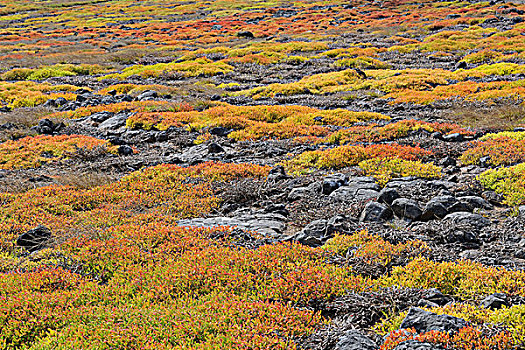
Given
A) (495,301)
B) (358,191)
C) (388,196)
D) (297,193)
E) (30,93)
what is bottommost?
(297,193)

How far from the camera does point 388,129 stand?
16.4 metres

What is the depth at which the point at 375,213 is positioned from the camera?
9.20 metres

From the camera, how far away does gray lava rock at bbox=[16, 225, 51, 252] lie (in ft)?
29.8

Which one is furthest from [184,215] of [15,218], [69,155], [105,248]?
[69,155]

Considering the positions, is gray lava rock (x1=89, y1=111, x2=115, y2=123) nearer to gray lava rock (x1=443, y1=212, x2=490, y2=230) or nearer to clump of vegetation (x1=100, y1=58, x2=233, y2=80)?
clump of vegetation (x1=100, y1=58, x2=233, y2=80)

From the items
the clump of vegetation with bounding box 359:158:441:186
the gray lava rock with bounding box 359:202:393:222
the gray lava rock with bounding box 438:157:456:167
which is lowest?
the gray lava rock with bounding box 438:157:456:167

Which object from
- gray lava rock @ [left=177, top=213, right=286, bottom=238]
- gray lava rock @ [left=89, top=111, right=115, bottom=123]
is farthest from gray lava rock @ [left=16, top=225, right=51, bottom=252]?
gray lava rock @ [left=89, top=111, right=115, bottom=123]

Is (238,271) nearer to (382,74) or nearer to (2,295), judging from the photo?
(2,295)

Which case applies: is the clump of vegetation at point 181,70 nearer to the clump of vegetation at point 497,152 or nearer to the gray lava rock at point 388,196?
the clump of vegetation at point 497,152

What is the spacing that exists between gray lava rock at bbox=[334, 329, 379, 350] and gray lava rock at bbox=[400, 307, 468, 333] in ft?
1.61

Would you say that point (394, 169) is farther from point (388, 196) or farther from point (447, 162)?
point (388, 196)

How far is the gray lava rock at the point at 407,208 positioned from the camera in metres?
9.10

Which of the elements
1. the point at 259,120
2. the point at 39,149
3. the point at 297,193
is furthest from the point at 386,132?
the point at 39,149

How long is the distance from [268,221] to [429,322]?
5107mm
